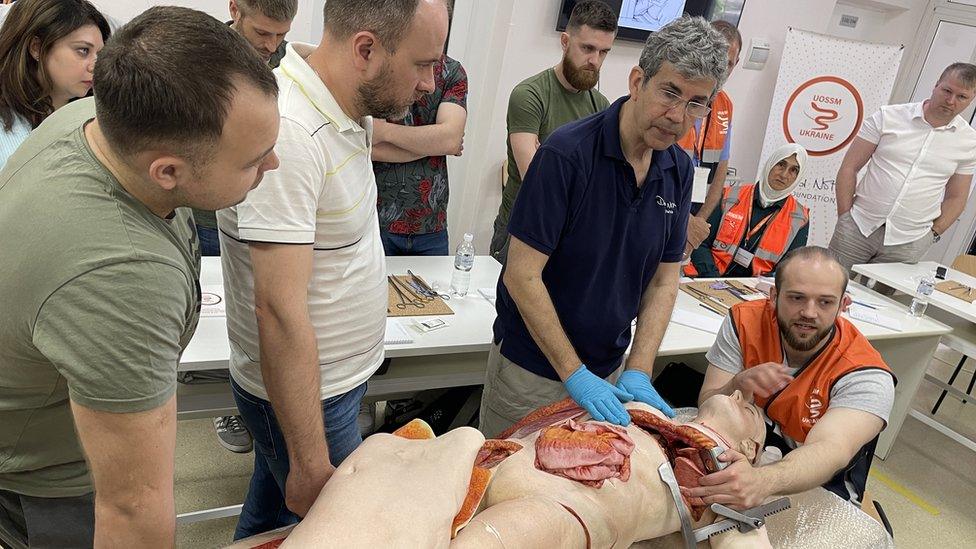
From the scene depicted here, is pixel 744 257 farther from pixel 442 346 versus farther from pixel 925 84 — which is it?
pixel 925 84

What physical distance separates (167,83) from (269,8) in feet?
5.14

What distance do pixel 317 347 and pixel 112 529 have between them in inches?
22.3

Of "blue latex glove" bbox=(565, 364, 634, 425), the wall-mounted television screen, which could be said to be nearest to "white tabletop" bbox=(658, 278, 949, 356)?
"blue latex glove" bbox=(565, 364, 634, 425)

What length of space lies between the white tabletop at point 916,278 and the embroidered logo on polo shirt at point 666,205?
245cm

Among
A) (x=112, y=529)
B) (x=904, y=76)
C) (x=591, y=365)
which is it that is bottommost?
(x=591, y=365)

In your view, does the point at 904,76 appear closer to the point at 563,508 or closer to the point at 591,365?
the point at 591,365

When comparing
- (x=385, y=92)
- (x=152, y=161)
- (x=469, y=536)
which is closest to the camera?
(x=152, y=161)

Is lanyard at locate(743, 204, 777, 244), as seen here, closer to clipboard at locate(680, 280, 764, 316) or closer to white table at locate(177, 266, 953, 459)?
clipboard at locate(680, 280, 764, 316)

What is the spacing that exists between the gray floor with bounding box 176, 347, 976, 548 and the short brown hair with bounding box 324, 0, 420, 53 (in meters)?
1.99

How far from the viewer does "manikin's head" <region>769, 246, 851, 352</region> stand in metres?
2.10

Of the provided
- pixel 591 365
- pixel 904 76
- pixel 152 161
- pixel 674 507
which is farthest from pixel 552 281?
pixel 904 76

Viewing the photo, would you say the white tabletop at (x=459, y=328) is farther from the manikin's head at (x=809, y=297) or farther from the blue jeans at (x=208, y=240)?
the manikin's head at (x=809, y=297)

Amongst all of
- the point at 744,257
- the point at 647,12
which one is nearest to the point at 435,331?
the point at 744,257

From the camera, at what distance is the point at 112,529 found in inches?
37.1
